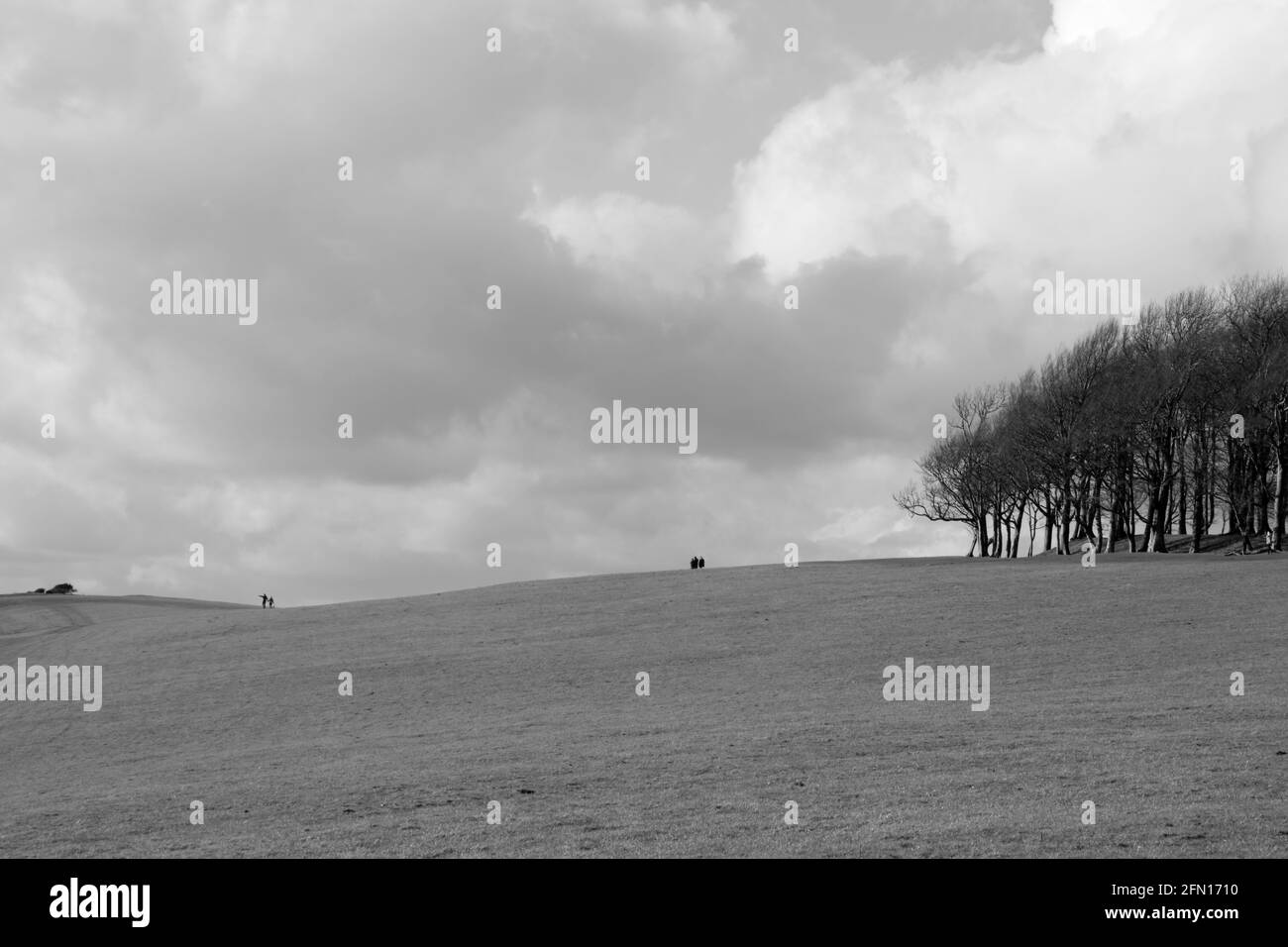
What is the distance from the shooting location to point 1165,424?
77.0m

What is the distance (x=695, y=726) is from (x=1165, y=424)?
61.0 metres

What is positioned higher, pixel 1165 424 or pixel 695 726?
pixel 1165 424

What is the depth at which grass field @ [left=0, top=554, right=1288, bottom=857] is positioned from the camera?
55.6 ft

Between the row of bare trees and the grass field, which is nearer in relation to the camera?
the grass field

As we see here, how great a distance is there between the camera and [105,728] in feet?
118

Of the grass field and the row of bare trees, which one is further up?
the row of bare trees

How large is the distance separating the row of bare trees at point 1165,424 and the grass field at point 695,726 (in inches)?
571

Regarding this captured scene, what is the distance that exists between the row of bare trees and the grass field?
14506mm

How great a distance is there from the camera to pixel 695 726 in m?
28.3

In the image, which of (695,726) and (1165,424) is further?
(1165,424)
